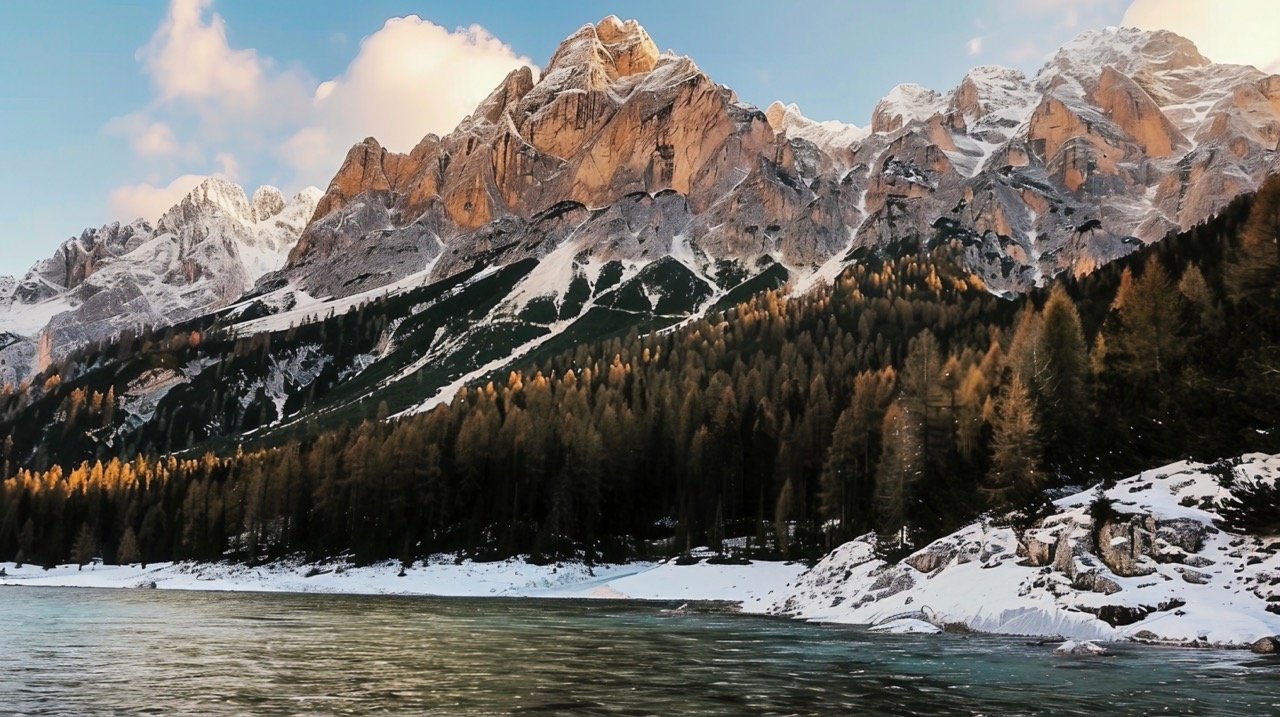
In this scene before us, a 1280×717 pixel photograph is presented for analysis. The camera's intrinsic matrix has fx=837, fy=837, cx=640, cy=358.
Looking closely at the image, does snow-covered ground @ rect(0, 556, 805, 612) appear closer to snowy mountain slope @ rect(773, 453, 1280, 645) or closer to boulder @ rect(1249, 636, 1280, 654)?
snowy mountain slope @ rect(773, 453, 1280, 645)

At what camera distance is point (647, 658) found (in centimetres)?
2753

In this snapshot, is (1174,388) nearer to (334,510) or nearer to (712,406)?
(712,406)

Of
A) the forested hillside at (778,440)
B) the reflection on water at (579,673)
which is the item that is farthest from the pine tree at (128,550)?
the reflection on water at (579,673)

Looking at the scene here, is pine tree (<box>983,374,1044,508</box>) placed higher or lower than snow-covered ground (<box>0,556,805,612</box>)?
higher

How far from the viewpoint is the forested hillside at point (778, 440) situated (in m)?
52.9

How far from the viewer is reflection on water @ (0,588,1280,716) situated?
57.8 feet

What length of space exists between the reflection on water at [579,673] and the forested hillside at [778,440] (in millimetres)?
20142

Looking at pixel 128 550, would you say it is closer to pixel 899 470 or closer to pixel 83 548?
pixel 83 548

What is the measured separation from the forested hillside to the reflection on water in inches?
793

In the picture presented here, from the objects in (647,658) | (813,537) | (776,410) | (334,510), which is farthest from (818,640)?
(334,510)

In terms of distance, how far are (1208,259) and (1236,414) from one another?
70.2 m

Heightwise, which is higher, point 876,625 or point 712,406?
point 712,406

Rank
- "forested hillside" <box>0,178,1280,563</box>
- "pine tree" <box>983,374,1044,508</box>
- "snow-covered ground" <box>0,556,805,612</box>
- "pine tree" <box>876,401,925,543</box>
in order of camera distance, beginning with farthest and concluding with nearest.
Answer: "snow-covered ground" <box>0,556,805,612</box> < "pine tree" <box>876,401,925,543</box> < "forested hillside" <box>0,178,1280,563</box> < "pine tree" <box>983,374,1044,508</box>

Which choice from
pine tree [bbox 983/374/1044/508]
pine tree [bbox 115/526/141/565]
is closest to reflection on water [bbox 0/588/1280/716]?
pine tree [bbox 983/374/1044/508]
